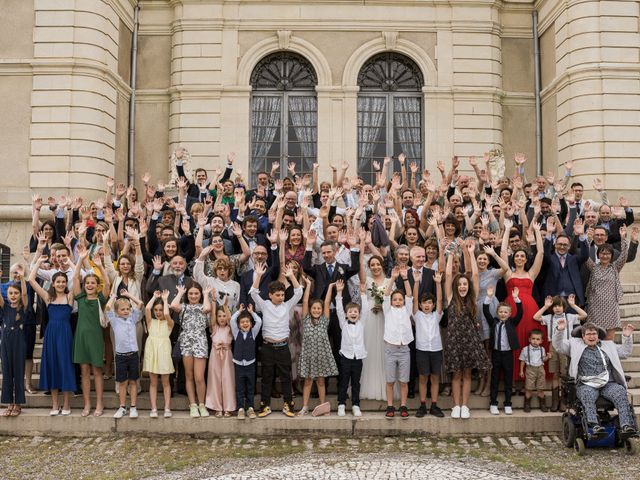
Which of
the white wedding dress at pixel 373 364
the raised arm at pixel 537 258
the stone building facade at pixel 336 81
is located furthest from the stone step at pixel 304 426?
the stone building facade at pixel 336 81

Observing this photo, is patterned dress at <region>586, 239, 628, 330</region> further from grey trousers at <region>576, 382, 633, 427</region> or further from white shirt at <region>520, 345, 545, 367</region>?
grey trousers at <region>576, 382, 633, 427</region>

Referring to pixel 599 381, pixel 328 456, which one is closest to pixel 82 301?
pixel 328 456

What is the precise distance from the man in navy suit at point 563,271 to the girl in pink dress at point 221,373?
4.29 meters

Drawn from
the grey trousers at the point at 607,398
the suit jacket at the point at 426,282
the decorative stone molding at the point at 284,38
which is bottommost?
the grey trousers at the point at 607,398

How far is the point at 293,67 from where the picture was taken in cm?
1869

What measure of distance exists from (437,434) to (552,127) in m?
11.5

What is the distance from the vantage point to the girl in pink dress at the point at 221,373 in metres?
8.62

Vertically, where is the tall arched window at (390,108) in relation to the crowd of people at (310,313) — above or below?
above

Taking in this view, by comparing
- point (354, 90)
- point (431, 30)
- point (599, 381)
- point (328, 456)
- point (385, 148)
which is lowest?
point (328, 456)

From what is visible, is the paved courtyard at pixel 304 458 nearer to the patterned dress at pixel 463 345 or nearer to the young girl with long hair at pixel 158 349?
the young girl with long hair at pixel 158 349

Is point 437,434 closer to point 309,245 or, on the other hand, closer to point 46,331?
point 309,245

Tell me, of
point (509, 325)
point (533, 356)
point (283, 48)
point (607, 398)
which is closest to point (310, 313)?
point (509, 325)

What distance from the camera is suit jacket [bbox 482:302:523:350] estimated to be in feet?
28.4

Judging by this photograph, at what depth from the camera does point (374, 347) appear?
9047 millimetres
